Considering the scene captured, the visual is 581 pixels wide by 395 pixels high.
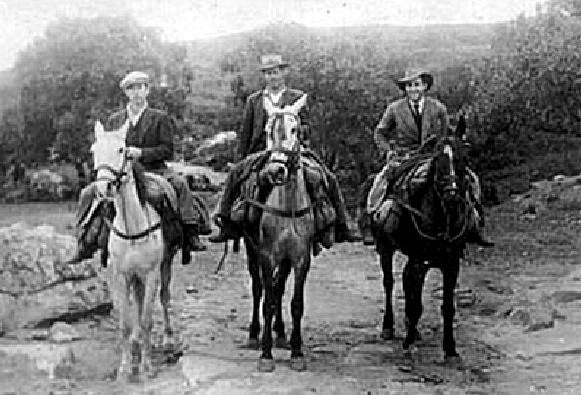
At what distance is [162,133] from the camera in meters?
9.21

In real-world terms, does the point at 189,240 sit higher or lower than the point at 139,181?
lower

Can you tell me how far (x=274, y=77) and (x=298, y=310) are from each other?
2423 millimetres

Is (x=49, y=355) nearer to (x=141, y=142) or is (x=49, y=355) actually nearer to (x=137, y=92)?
(x=141, y=142)

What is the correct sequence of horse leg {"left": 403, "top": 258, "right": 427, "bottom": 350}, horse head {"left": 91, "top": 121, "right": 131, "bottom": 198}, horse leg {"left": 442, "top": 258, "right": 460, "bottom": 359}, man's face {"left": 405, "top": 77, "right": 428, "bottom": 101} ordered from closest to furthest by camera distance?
horse head {"left": 91, "top": 121, "right": 131, "bottom": 198} → horse leg {"left": 442, "top": 258, "right": 460, "bottom": 359} → horse leg {"left": 403, "top": 258, "right": 427, "bottom": 350} → man's face {"left": 405, "top": 77, "right": 428, "bottom": 101}

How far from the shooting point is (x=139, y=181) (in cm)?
826

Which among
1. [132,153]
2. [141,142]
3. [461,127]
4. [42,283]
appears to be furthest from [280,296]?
[42,283]

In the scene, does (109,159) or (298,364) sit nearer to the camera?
(109,159)

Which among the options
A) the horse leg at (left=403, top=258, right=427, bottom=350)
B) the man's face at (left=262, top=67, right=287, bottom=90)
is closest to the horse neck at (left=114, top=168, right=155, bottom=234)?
the man's face at (left=262, top=67, right=287, bottom=90)

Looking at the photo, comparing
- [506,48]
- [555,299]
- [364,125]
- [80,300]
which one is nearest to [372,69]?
[364,125]

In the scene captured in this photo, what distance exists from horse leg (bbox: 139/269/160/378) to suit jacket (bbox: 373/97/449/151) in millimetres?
3175

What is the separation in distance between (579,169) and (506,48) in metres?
4.54

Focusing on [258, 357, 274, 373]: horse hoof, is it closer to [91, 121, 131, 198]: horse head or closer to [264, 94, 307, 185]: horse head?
[264, 94, 307, 185]: horse head

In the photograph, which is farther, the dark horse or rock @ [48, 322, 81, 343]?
rock @ [48, 322, 81, 343]

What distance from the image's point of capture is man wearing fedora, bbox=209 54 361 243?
9.25 m
